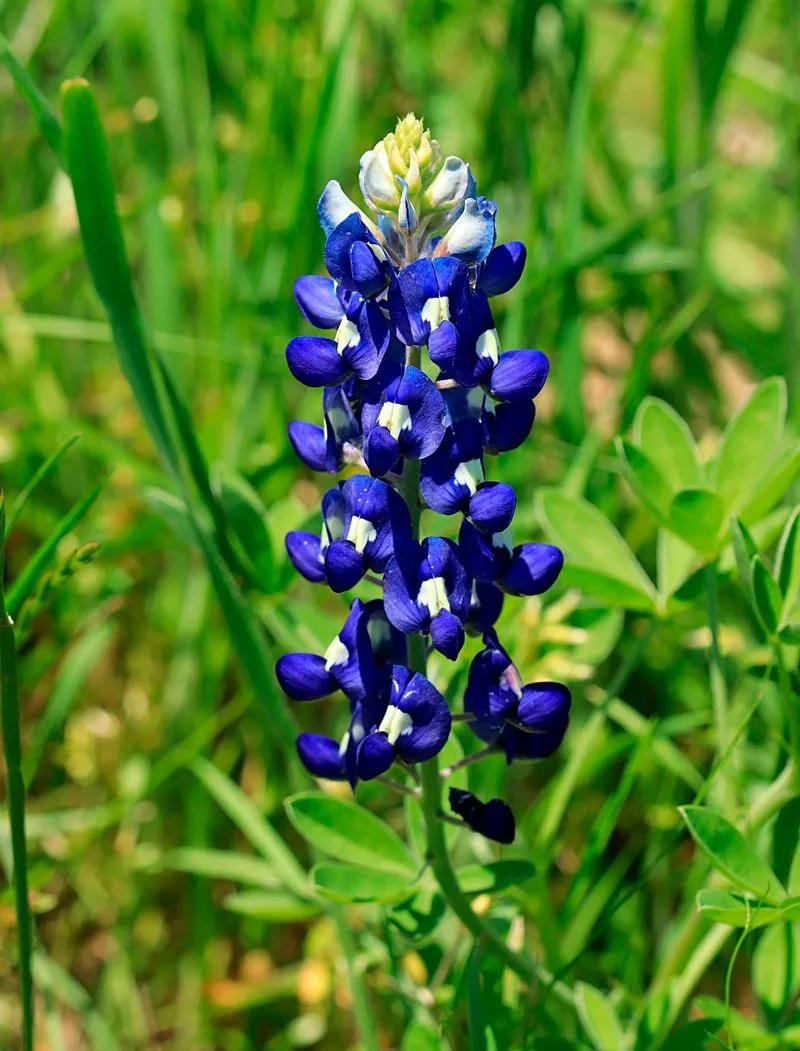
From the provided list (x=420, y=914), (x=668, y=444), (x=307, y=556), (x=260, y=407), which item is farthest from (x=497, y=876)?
(x=260, y=407)

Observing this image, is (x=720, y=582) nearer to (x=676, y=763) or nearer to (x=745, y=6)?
(x=676, y=763)

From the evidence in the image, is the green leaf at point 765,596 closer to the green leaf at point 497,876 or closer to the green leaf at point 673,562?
the green leaf at point 673,562

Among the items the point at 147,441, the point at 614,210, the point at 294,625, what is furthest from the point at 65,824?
the point at 614,210

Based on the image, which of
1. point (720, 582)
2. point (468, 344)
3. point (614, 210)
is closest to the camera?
point (468, 344)

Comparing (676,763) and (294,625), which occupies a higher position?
(294,625)

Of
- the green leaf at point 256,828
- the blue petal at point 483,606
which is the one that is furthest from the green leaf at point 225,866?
the blue petal at point 483,606

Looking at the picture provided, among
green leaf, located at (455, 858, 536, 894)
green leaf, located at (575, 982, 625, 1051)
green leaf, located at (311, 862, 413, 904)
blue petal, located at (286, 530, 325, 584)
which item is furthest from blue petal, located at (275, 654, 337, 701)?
green leaf, located at (575, 982, 625, 1051)

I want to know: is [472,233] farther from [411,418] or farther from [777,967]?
[777,967]
